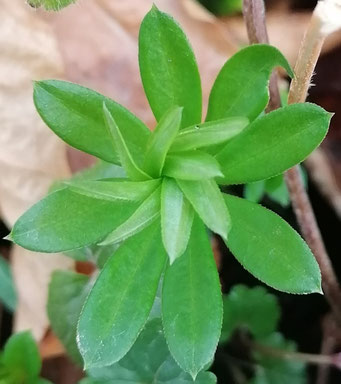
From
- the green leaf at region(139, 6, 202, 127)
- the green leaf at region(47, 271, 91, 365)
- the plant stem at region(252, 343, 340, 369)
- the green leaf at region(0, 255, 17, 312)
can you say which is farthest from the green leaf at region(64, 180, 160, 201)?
the green leaf at region(0, 255, 17, 312)

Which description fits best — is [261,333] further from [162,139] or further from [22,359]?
[162,139]

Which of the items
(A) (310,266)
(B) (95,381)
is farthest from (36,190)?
(A) (310,266)

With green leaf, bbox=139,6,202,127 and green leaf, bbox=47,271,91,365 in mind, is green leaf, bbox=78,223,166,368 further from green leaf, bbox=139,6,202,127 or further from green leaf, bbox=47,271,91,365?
green leaf, bbox=47,271,91,365

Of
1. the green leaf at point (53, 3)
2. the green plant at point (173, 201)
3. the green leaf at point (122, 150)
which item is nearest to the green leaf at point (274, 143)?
the green plant at point (173, 201)

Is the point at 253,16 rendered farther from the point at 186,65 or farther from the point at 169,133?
the point at 169,133

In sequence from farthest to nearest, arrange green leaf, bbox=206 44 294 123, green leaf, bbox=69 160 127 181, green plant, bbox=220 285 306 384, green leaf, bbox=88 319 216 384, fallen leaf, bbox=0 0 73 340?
fallen leaf, bbox=0 0 73 340, green plant, bbox=220 285 306 384, green leaf, bbox=69 160 127 181, green leaf, bbox=88 319 216 384, green leaf, bbox=206 44 294 123

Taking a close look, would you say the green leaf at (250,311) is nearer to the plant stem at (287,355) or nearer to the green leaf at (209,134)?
the plant stem at (287,355)

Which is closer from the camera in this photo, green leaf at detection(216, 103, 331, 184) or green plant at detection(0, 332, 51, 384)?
green leaf at detection(216, 103, 331, 184)

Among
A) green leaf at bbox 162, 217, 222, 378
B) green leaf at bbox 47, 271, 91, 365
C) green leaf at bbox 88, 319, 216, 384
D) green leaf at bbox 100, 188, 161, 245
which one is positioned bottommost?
green leaf at bbox 47, 271, 91, 365
